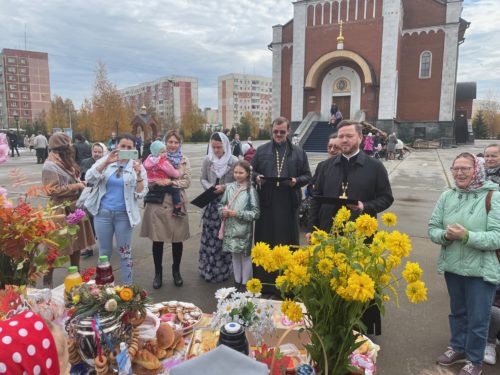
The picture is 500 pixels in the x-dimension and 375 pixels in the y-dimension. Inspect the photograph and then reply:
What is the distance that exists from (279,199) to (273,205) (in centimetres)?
10

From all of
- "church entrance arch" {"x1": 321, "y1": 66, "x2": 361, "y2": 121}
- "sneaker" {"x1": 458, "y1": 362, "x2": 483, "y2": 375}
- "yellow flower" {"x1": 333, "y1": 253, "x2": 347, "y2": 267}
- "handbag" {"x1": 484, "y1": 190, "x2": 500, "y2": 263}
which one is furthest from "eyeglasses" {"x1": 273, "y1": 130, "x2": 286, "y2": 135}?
"church entrance arch" {"x1": 321, "y1": 66, "x2": 361, "y2": 121}

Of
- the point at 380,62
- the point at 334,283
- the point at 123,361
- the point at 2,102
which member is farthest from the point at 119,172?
the point at 2,102

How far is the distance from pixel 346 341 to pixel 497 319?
7.26 ft

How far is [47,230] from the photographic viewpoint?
172 cm

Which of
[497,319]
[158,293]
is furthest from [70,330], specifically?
[497,319]

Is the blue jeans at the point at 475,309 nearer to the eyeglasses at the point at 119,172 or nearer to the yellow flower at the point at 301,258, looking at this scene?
the yellow flower at the point at 301,258

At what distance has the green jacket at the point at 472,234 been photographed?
2.46 m

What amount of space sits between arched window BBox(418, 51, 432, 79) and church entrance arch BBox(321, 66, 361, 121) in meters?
5.39

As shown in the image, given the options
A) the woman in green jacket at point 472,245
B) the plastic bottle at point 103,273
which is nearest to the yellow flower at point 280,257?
the plastic bottle at point 103,273

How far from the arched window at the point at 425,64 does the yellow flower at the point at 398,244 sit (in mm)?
32112

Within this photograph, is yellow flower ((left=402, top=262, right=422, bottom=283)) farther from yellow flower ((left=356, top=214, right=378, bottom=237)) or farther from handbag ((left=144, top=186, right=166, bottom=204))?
handbag ((left=144, top=186, right=166, bottom=204))

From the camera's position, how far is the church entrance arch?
28609mm

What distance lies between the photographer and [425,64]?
2878 centimetres

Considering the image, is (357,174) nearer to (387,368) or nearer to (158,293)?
(387,368)
